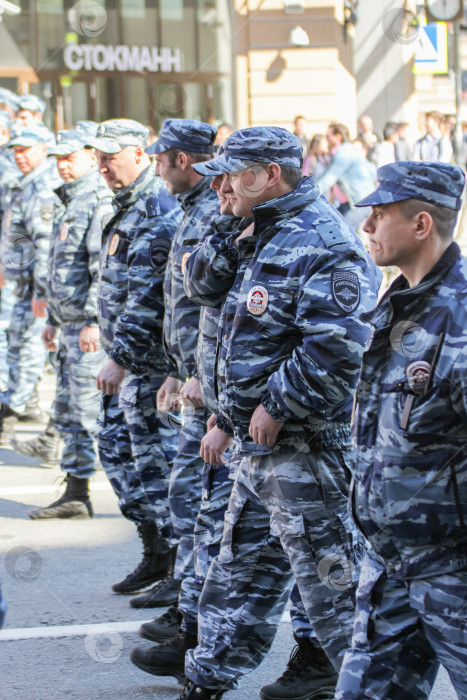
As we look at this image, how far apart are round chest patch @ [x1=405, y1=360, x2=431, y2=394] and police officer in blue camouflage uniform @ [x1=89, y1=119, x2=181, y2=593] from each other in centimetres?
252

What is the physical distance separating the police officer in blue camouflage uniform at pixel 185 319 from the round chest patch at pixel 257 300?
912 millimetres

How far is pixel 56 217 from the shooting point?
23.7 ft

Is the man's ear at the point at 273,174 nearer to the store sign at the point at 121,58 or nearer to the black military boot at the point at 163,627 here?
the black military boot at the point at 163,627

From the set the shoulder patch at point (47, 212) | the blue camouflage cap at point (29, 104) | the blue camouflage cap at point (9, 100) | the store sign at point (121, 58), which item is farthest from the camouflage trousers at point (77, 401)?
the store sign at point (121, 58)

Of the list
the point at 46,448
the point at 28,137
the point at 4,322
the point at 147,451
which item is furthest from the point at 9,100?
the point at 147,451

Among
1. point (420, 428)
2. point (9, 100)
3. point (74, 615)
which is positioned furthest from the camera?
point (9, 100)

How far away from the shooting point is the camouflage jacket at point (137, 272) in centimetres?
512

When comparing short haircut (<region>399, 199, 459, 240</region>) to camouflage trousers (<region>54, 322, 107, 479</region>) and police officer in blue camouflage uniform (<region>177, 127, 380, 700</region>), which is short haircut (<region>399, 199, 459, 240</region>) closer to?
police officer in blue camouflage uniform (<region>177, 127, 380, 700</region>)

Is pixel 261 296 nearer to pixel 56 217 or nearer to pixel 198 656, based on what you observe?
pixel 198 656

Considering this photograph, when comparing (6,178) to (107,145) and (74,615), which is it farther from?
(74,615)

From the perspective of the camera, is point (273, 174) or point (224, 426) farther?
point (224, 426)

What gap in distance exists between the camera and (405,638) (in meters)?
2.80

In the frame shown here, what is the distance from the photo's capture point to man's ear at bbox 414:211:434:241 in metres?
2.82

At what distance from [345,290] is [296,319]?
17 cm
